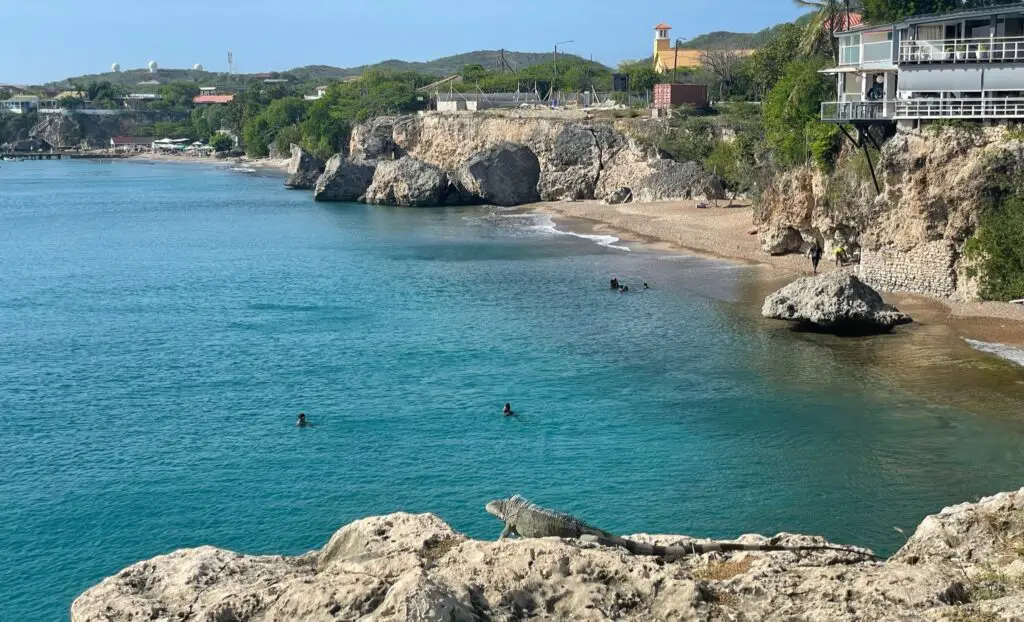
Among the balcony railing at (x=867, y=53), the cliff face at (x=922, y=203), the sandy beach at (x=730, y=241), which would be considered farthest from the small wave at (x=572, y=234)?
the balcony railing at (x=867, y=53)

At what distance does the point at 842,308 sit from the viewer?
40.1m

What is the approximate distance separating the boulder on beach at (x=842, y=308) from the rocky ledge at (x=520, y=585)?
2724 centimetres

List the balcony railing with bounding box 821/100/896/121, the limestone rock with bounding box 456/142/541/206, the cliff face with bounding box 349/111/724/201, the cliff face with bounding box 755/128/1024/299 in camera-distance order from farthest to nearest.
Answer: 1. the limestone rock with bounding box 456/142/541/206
2. the cliff face with bounding box 349/111/724/201
3. the balcony railing with bounding box 821/100/896/121
4. the cliff face with bounding box 755/128/1024/299

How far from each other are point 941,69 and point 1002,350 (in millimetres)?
13981

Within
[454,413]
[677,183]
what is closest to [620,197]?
[677,183]

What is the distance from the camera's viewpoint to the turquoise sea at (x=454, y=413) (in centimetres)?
2455

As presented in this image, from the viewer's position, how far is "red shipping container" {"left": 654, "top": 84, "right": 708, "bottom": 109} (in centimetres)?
9931

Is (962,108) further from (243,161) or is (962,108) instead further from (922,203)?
(243,161)

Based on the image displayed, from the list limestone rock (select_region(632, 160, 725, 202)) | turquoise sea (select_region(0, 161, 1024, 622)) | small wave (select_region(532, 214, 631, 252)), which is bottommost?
turquoise sea (select_region(0, 161, 1024, 622))

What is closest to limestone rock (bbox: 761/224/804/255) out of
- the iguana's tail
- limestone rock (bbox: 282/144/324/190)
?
the iguana's tail

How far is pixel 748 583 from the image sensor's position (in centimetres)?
1266

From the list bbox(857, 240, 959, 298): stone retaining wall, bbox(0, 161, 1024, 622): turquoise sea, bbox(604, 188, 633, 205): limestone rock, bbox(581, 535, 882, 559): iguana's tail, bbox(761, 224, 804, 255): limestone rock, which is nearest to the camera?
bbox(581, 535, 882, 559): iguana's tail

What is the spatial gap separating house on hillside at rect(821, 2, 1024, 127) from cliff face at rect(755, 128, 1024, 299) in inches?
40.8

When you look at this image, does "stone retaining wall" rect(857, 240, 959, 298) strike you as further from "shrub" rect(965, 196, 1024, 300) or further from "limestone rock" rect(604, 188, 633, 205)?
"limestone rock" rect(604, 188, 633, 205)
